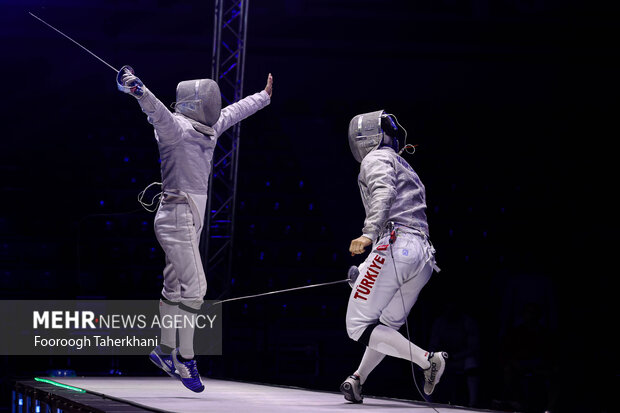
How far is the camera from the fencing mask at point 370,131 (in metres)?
3.35

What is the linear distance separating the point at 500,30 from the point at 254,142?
3234 millimetres

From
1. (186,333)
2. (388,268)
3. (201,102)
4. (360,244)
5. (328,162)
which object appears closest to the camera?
(360,244)

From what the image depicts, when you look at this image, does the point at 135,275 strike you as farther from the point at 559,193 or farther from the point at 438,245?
the point at 559,193

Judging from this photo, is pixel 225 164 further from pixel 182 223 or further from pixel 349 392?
pixel 349 392

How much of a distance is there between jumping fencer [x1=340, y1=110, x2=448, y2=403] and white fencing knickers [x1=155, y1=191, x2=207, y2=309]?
2.19 ft

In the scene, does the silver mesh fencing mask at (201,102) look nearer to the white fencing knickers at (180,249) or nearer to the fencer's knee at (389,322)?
the white fencing knickers at (180,249)

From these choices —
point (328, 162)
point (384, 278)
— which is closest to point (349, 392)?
point (384, 278)

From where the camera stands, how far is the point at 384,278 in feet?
10.1

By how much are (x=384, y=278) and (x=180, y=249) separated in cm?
88

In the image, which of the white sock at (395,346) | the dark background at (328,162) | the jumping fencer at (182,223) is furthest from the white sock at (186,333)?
the dark background at (328,162)

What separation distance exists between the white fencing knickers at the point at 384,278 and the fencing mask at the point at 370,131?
0.44 m

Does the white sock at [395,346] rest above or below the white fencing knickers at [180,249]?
below

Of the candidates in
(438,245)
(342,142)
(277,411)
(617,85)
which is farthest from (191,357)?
(617,85)

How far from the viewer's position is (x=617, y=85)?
9367 millimetres
